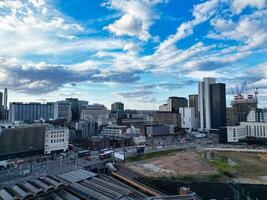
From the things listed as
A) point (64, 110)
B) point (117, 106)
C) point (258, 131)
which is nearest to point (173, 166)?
point (258, 131)

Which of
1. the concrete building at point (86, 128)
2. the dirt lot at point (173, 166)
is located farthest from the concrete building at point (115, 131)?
the dirt lot at point (173, 166)

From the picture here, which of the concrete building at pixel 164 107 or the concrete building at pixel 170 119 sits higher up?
the concrete building at pixel 164 107

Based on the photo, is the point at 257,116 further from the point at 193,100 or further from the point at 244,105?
the point at 193,100

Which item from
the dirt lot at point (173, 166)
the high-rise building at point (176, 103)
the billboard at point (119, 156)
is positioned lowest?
the dirt lot at point (173, 166)

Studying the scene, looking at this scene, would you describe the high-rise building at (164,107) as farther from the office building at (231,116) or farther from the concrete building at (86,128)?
the concrete building at (86,128)

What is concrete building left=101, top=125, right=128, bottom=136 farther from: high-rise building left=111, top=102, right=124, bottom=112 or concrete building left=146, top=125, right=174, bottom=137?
high-rise building left=111, top=102, right=124, bottom=112

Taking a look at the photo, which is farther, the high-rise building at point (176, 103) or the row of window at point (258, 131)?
the high-rise building at point (176, 103)

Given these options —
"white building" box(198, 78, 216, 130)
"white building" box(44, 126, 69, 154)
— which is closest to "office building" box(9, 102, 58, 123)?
"white building" box(44, 126, 69, 154)
